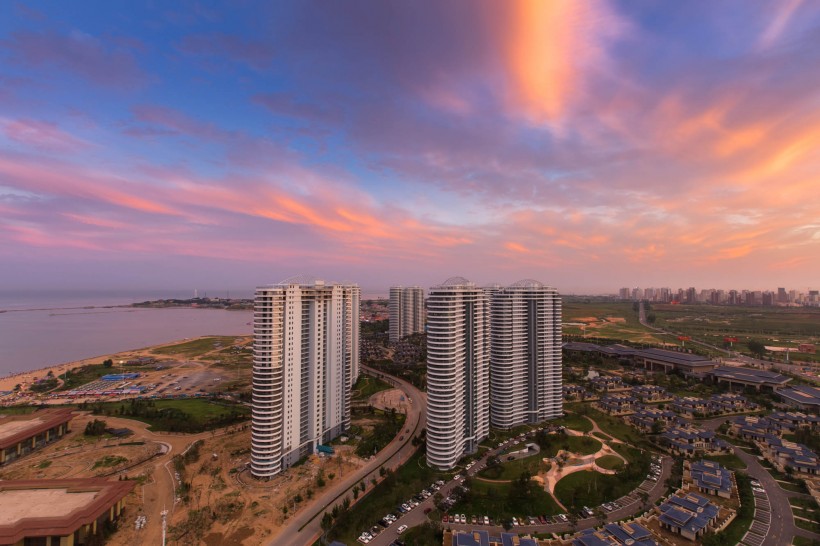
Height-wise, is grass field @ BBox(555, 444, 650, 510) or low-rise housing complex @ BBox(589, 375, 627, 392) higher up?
low-rise housing complex @ BBox(589, 375, 627, 392)

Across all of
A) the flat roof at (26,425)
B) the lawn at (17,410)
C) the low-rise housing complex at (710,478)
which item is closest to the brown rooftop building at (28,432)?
the flat roof at (26,425)

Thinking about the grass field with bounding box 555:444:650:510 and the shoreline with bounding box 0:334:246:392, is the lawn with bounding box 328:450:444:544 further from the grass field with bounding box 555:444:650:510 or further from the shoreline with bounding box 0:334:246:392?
the shoreline with bounding box 0:334:246:392

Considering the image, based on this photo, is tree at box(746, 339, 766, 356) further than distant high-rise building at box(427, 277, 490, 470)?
Yes

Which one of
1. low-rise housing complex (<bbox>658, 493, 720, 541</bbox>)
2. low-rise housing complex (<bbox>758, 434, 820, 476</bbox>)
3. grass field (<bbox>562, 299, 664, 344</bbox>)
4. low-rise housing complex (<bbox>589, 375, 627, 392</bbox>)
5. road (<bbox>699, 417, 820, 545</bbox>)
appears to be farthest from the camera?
grass field (<bbox>562, 299, 664, 344</bbox>)

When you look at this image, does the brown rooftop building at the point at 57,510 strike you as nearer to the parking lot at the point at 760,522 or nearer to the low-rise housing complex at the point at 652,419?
the parking lot at the point at 760,522

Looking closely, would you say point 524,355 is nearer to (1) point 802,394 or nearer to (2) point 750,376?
(1) point 802,394

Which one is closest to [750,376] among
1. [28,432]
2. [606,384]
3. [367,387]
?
[606,384]

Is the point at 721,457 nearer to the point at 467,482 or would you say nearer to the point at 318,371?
the point at 467,482

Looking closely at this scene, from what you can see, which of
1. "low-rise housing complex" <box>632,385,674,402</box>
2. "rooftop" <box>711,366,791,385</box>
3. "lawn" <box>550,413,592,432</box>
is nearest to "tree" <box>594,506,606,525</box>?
"lawn" <box>550,413,592,432</box>
